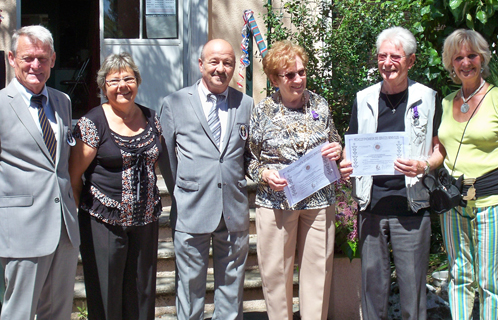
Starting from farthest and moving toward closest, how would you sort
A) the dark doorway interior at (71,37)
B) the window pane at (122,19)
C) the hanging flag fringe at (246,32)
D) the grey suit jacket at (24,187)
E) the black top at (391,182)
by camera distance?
the dark doorway interior at (71,37), the window pane at (122,19), the hanging flag fringe at (246,32), the black top at (391,182), the grey suit jacket at (24,187)

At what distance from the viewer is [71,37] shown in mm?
11836

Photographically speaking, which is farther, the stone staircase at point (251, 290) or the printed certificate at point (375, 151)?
the stone staircase at point (251, 290)

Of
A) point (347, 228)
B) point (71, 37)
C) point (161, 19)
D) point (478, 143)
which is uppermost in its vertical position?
point (71, 37)

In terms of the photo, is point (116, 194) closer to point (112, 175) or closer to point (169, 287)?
point (112, 175)

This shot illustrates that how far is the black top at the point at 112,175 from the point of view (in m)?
3.15

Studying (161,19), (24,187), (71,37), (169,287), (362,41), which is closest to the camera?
(24,187)

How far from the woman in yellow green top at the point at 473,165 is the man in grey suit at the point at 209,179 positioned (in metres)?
1.37

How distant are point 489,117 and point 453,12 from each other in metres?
1.80

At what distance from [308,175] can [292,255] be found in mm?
606

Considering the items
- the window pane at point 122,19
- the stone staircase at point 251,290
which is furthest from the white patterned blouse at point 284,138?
the window pane at point 122,19

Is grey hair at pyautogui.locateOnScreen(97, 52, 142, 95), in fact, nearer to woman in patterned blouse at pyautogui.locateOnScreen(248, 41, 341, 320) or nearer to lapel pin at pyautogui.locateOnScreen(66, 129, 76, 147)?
lapel pin at pyautogui.locateOnScreen(66, 129, 76, 147)

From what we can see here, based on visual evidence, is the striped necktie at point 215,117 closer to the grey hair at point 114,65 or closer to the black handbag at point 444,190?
the grey hair at point 114,65

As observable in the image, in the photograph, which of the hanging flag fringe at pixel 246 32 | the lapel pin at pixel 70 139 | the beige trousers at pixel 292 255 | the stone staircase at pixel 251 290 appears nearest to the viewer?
the lapel pin at pixel 70 139

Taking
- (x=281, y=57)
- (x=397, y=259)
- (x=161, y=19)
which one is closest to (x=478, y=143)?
(x=397, y=259)
